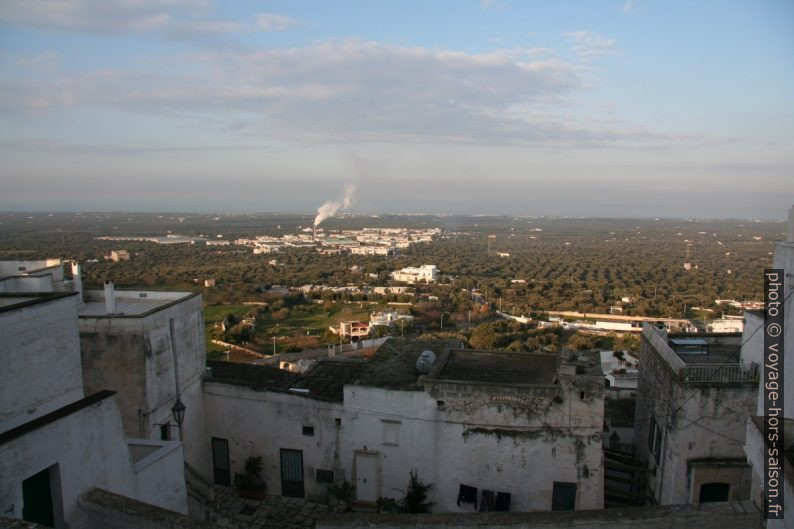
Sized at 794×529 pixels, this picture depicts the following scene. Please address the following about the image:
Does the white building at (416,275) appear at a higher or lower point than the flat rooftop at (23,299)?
lower

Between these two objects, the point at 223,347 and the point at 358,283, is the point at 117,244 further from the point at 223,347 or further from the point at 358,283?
the point at 223,347

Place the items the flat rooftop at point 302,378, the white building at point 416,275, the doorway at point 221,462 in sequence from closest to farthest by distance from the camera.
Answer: the flat rooftop at point 302,378 → the doorway at point 221,462 → the white building at point 416,275

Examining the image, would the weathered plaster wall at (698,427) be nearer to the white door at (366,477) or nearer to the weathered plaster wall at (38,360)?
the white door at (366,477)

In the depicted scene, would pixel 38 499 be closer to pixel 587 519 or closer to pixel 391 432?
pixel 587 519

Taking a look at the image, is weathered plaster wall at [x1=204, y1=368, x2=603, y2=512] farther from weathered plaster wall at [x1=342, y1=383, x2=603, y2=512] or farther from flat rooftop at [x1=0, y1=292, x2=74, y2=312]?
flat rooftop at [x1=0, y1=292, x2=74, y2=312]

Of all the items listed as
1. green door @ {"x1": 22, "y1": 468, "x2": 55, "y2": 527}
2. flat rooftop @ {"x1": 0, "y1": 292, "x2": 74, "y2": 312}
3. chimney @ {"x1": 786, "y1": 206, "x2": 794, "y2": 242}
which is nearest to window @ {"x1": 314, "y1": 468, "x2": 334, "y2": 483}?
green door @ {"x1": 22, "y1": 468, "x2": 55, "y2": 527}

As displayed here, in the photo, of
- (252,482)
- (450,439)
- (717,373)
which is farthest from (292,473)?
(717,373)

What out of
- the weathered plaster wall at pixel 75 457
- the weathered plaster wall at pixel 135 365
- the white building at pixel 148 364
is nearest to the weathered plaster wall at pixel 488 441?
the white building at pixel 148 364
